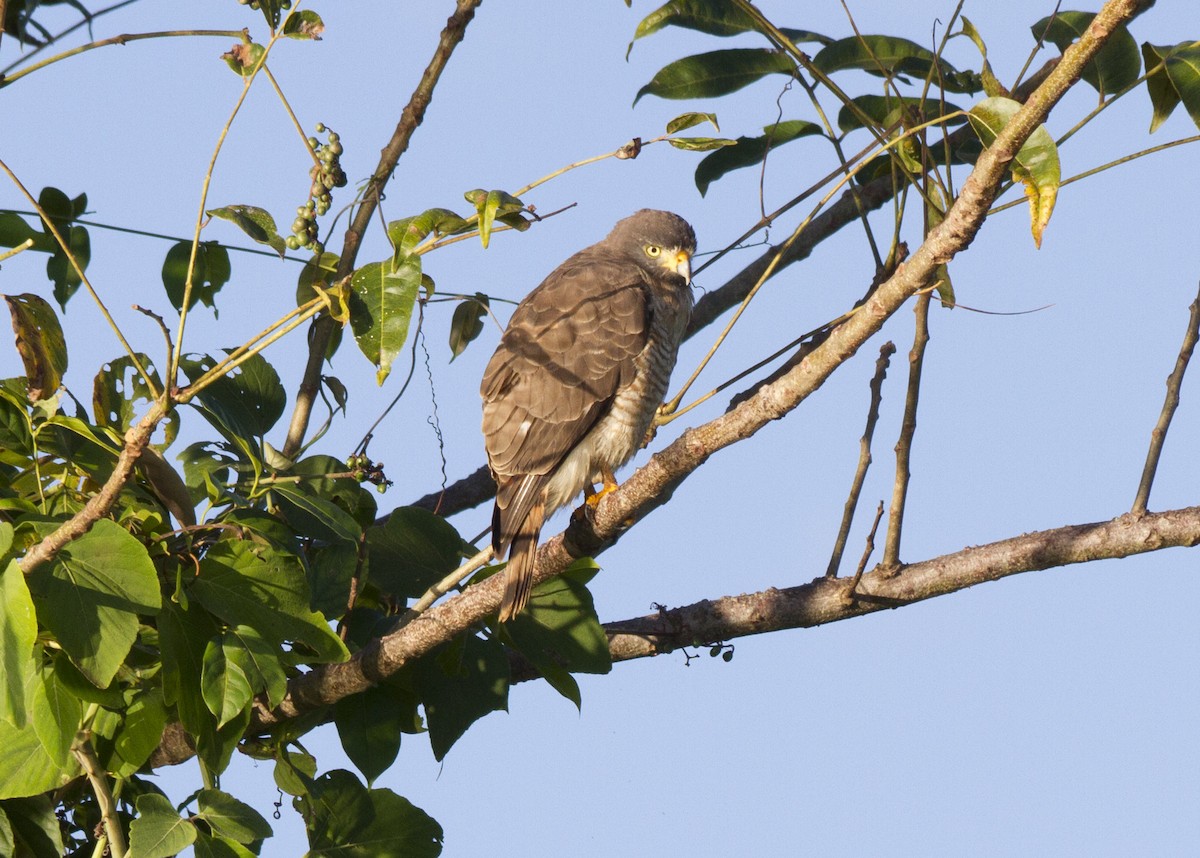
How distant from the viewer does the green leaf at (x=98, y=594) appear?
244 centimetres

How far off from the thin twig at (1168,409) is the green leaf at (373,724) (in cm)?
193

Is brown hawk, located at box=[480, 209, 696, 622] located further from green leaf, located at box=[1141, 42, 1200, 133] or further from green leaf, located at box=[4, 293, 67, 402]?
green leaf, located at box=[1141, 42, 1200, 133]

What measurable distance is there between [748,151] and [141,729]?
8.09 feet

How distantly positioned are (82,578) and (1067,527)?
7.61 feet

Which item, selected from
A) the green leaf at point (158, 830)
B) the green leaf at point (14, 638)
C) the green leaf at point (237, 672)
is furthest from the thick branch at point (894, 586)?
the green leaf at point (14, 638)

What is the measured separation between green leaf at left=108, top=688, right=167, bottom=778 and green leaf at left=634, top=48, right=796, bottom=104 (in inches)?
86.1

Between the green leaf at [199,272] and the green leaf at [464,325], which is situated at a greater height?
the green leaf at [464,325]

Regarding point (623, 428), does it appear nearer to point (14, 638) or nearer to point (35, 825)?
point (35, 825)

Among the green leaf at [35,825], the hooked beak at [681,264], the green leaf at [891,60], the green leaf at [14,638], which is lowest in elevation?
the green leaf at [35,825]

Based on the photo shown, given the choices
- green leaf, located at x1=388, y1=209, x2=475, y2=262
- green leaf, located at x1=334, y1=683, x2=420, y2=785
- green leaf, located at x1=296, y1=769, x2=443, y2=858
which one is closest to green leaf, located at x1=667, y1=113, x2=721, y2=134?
green leaf, located at x1=388, y1=209, x2=475, y2=262

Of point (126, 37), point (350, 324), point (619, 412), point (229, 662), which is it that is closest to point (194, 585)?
point (229, 662)

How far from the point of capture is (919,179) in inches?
132

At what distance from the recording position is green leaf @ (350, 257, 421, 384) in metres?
2.68

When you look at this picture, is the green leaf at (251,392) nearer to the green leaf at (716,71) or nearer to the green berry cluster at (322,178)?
the green berry cluster at (322,178)
